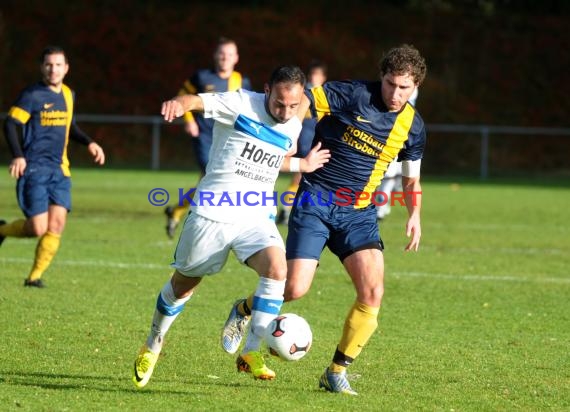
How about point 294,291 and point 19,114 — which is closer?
point 294,291

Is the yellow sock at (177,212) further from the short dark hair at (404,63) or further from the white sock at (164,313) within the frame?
the short dark hair at (404,63)

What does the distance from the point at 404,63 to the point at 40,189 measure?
448 cm

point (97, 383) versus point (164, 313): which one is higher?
point (164, 313)

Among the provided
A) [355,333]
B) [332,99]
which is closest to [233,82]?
[332,99]

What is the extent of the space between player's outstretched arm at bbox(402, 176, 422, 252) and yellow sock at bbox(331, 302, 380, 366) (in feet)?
1.98

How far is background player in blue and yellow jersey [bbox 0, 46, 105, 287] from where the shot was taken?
30.8ft

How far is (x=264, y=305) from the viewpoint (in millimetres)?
5762

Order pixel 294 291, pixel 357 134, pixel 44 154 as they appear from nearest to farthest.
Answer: pixel 294 291
pixel 357 134
pixel 44 154

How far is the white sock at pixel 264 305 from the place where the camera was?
5.75 meters

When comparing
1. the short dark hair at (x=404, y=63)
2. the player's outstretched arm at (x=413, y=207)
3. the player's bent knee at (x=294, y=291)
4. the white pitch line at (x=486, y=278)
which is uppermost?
the short dark hair at (x=404, y=63)

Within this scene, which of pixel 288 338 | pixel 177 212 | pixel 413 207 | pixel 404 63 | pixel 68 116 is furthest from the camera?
pixel 177 212

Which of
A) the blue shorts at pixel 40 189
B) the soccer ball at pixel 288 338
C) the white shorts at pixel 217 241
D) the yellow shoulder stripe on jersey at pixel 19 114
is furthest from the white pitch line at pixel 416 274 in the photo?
the soccer ball at pixel 288 338

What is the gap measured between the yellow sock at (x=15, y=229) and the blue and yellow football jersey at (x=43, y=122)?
60 centimetres

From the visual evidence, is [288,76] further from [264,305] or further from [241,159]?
[264,305]
